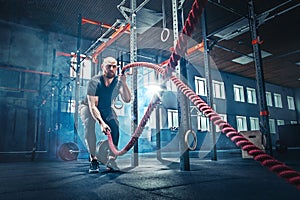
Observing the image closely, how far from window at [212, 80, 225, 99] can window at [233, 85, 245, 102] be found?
118 centimetres

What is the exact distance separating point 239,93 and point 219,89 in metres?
1.92

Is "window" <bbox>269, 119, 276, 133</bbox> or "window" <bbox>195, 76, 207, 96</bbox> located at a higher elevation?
"window" <bbox>195, 76, 207, 96</bbox>

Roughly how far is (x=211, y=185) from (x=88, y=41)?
837 centimetres

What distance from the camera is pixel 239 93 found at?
13.8 m

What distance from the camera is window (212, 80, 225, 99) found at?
40.7 ft

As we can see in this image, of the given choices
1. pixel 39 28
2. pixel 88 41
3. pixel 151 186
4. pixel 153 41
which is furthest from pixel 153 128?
pixel 151 186

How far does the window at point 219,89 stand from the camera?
12.4 metres

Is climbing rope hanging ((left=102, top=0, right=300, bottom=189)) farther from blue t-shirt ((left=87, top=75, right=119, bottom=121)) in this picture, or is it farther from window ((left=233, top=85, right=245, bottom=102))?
window ((left=233, top=85, right=245, bottom=102))

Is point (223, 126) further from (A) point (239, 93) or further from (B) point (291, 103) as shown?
(B) point (291, 103)

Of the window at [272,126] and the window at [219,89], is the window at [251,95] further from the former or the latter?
the window at [219,89]

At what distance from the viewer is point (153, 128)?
9.91 meters

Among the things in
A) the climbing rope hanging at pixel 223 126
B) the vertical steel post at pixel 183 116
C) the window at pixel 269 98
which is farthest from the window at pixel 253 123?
the climbing rope hanging at pixel 223 126

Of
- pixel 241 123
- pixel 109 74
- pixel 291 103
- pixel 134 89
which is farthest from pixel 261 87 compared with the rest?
pixel 291 103

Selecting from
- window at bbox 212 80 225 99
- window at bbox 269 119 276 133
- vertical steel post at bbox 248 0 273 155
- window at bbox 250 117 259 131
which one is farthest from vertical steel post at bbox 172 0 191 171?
window at bbox 269 119 276 133
